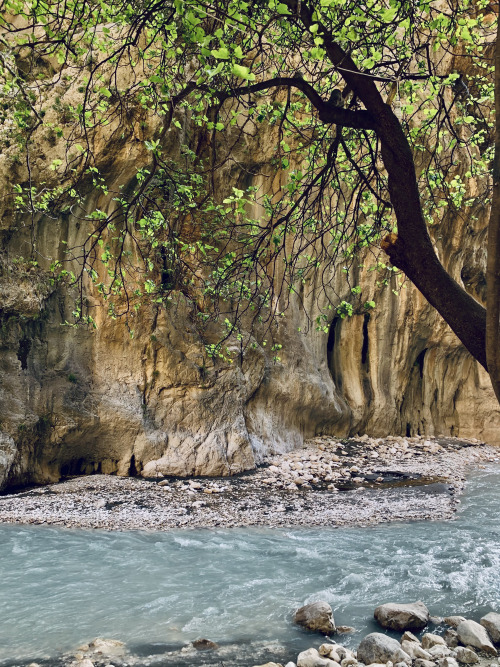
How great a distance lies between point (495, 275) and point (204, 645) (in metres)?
3.73

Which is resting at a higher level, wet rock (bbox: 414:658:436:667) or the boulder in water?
wet rock (bbox: 414:658:436:667)

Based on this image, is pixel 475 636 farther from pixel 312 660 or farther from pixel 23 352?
pixel 23 352

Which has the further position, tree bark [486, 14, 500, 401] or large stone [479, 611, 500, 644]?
large stone [479, 611, 500, 644]

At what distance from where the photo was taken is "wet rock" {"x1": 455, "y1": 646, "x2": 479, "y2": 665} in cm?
387

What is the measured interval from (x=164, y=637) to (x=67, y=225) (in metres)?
9.47

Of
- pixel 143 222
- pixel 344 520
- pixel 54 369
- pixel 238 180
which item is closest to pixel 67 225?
pixel 54 369

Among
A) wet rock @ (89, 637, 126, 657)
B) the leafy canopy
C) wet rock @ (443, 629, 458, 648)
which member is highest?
the leafy canopy

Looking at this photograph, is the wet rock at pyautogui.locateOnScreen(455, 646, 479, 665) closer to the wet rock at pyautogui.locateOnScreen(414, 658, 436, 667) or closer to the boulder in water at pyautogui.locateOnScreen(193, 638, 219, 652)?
the wet rock at pyautogui.locateOnScreen(414, 658, 436, 667)

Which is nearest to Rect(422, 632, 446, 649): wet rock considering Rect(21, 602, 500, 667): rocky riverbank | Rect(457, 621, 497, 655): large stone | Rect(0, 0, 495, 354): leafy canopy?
Rect(21, 602, 500, 667): rocky riverbank

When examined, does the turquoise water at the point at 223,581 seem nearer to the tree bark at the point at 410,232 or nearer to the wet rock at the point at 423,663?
the wet rock at the point at 423,663

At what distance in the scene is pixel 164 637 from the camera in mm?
4441

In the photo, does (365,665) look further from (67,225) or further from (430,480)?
(67,225)

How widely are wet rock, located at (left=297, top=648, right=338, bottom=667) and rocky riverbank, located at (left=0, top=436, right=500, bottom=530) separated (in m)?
4.37

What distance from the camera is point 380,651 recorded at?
3.90 meters
